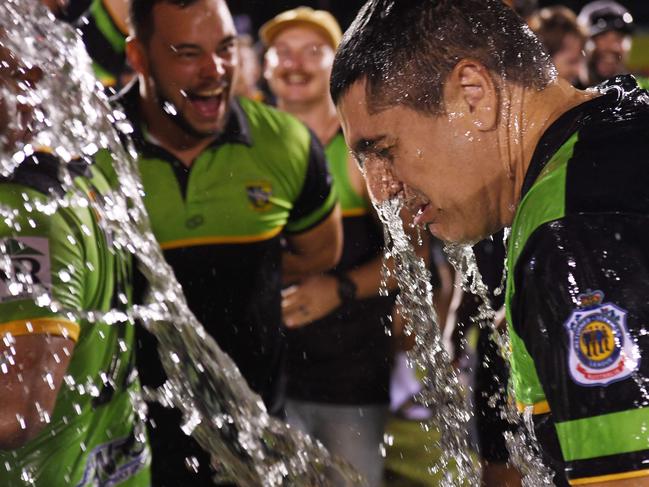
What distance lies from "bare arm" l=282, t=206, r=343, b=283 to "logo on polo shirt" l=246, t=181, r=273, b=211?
288 millimetres

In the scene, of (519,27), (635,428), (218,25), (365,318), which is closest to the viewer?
(635,428)

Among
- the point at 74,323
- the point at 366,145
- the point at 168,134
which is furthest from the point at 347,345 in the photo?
the point at 366,145

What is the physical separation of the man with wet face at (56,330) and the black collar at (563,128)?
1253mm

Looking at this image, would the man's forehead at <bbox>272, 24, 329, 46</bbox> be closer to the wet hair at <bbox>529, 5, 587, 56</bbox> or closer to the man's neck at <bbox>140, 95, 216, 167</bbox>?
the wet hair at <bbox>529, 5, 587, 56</bbox>

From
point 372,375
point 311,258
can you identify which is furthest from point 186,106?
point 372,375

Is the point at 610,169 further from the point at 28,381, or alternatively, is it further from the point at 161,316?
the point at 161,316

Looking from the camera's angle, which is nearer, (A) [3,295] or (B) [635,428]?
(B) [635,428]

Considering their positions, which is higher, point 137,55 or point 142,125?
point 137,55

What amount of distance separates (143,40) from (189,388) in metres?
1.40

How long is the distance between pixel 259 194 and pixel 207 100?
0.41 meters

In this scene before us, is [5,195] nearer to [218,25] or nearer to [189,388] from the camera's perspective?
[189,388]

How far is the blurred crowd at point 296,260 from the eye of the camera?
3.56 meters

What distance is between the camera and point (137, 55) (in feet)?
12.2

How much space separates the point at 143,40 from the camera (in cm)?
369
